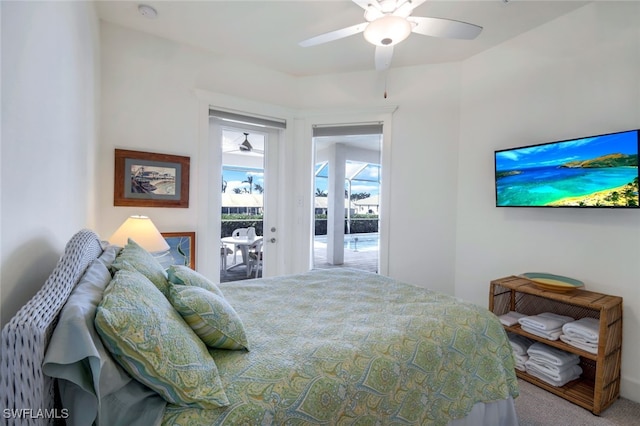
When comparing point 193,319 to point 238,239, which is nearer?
point 193,319

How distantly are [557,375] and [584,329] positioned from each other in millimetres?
401

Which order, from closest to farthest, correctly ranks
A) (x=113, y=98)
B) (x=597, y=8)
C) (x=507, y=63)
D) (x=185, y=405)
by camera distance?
1. (x=185, y=405)
2. (x=597, y=8)
3. (x=113, y=98)
4. (x=507, y=63)

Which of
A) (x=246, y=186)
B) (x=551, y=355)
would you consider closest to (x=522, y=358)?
(x=551, y=355)

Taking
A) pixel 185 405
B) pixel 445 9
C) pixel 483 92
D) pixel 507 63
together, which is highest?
pixel 445 9

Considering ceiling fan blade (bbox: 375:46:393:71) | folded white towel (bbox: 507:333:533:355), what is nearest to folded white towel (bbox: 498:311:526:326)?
folded white towel (bbox: 507:333:533:355)

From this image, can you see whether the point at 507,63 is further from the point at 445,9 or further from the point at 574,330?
the point at 574,330

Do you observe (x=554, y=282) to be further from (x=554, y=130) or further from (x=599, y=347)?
(x=554, y=130)

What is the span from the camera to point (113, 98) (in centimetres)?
258

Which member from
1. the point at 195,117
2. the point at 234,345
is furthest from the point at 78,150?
the point at 234,345

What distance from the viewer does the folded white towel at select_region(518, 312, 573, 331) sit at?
214 cm

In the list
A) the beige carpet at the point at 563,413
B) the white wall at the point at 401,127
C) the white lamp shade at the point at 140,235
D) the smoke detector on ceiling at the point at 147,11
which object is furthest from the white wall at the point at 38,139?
the beige carpet at the point at 563,413

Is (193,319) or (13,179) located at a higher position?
(13,179)

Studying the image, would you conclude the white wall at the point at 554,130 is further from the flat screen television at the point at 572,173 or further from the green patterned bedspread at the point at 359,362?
the green patterned bedspread at the point at 359,362

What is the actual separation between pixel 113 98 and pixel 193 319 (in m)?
2.45
